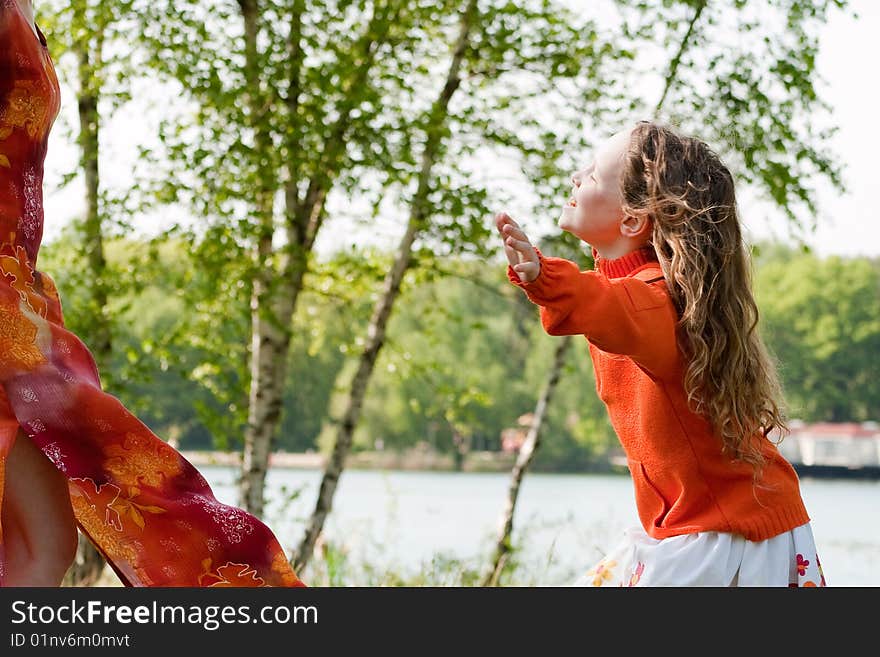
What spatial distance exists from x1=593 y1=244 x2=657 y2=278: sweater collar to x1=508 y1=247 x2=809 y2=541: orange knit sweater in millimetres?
12

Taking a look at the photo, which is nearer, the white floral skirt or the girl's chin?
the white floral skirt

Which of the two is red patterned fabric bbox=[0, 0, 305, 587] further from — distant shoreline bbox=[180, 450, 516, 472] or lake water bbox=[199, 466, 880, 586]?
distant shoreline bbox=[180, 450, 516, 472]

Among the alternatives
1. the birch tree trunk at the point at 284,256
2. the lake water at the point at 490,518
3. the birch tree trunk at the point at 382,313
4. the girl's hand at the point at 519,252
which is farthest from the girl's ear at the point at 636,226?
the birch tree trunk at the point at 382,313

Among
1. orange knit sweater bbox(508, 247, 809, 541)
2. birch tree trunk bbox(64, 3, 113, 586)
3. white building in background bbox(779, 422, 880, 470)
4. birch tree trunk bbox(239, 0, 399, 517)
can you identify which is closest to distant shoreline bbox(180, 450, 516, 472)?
white building in background bbox(779, 422, 880, 470)

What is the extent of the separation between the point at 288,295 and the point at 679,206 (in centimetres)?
489

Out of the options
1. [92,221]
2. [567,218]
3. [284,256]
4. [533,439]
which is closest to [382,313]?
[284,256]

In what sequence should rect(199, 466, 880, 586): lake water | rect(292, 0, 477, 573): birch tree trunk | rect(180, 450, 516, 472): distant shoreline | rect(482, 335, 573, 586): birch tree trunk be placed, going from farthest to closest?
rect(180, 450, 516, 472): distant shoreline
rect(482, 335, 573, 586): birch tree trunk
rect(199, 466, 880, 586): lake water
rect(292, 0, 477, 573): birch tree trunk

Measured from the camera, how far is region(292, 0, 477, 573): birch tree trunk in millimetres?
6684

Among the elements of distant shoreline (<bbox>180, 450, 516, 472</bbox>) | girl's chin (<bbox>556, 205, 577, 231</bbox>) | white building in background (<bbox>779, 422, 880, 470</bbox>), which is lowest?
distant shoreline (<bbox>180, 450, 516, 472</bbox>)

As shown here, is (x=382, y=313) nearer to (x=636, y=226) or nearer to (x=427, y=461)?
(x=636, y=226)

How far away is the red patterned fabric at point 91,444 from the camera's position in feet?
7.67

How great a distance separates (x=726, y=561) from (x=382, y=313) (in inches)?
203
